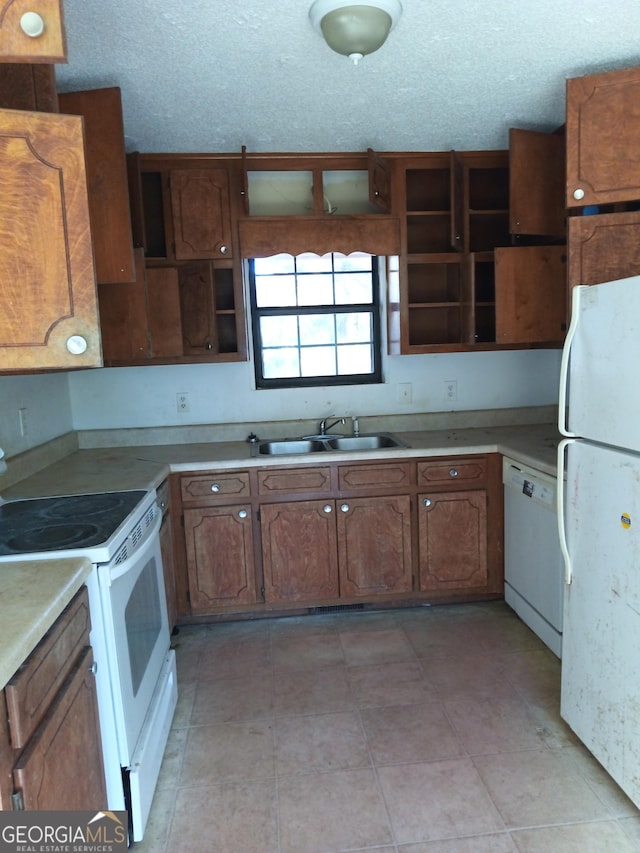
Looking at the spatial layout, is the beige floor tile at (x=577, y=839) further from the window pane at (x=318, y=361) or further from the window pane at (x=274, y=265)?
the window pane at (x=274, y=265)

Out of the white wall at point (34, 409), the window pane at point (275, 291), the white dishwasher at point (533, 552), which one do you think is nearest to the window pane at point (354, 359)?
the window pane at point (275, 291)

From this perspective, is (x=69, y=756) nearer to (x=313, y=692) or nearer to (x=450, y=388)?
(x=313, y=692)

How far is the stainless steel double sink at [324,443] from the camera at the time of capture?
3154 millimetres

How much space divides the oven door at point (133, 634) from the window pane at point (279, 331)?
5.04 feet

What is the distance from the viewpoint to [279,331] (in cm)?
334

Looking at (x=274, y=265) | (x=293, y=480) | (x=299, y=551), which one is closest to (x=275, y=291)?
(x=274, y=265)

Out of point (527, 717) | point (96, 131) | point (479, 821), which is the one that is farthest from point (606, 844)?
point (96, 131)

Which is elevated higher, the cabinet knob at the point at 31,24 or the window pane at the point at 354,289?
the cabinet knob at the point at 31,24

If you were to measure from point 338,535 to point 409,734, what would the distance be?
3.37 ft

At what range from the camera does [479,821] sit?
1655mm

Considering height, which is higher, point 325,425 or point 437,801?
point 325,425

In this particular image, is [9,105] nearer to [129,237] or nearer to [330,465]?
[129,237]

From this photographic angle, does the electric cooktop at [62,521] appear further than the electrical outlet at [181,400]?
No

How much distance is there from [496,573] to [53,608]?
235cm
